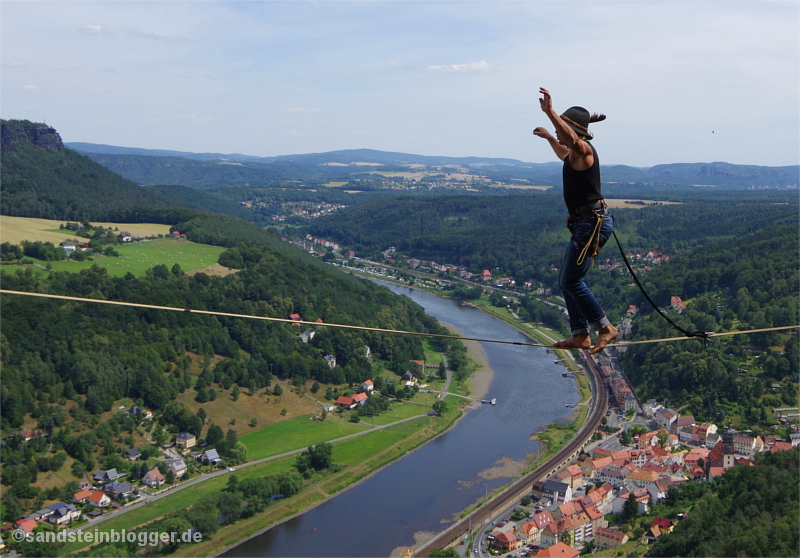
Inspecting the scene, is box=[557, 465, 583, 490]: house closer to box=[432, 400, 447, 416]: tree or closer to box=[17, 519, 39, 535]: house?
box=[432, 400, 447, 416]: tree

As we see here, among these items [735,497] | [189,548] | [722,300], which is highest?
[722,300]

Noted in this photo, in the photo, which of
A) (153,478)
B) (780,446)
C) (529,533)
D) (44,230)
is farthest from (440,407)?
(44,230)

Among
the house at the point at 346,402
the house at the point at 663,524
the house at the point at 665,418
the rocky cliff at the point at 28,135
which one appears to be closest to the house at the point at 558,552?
the house at the point at 663,524

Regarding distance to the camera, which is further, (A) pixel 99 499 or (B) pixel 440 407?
(B) pixel 440 407

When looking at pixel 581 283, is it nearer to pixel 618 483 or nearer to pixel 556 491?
pixel 556 491

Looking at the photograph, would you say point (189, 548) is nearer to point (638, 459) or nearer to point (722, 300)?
point (638, 459)

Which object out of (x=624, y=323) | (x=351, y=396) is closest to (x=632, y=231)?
(x=624, y=323)
